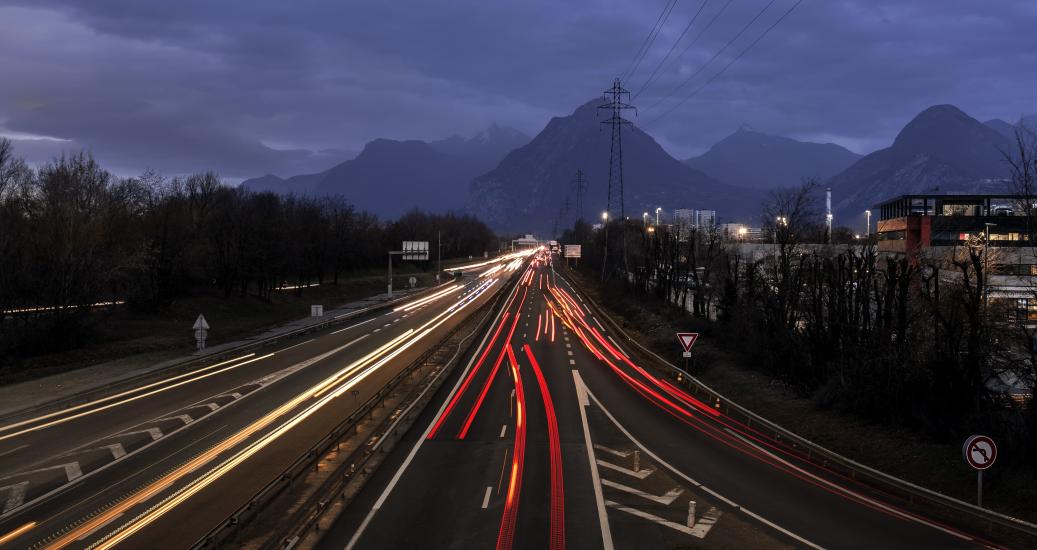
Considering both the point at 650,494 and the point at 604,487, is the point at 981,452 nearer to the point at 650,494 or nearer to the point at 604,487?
the point at 650,494

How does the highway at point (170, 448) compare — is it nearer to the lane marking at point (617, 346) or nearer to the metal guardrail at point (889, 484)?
the lane marking at point (617, 346)

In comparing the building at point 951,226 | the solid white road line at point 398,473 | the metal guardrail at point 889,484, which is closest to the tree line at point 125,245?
the solid white road line at point 398,473

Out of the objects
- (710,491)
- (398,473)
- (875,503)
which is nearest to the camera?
(875,503)

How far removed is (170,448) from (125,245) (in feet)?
133

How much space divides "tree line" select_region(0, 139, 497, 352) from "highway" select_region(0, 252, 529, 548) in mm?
13318

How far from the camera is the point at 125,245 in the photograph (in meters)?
54.0

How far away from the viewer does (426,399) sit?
28.3 m

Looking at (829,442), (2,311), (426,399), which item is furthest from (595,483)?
(2,311)

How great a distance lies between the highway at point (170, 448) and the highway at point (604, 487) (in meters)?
3.74

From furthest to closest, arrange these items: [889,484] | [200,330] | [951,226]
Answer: [951,226] → [200,330] → [889,484]

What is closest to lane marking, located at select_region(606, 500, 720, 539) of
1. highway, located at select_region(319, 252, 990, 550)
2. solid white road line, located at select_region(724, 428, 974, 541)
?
highway, located at select_region(319, 252, 990, 550)

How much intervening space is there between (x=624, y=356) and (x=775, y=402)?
16388 millimetres

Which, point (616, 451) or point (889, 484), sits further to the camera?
point (616, 451)

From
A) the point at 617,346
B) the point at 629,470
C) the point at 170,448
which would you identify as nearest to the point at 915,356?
the point at 629,470
